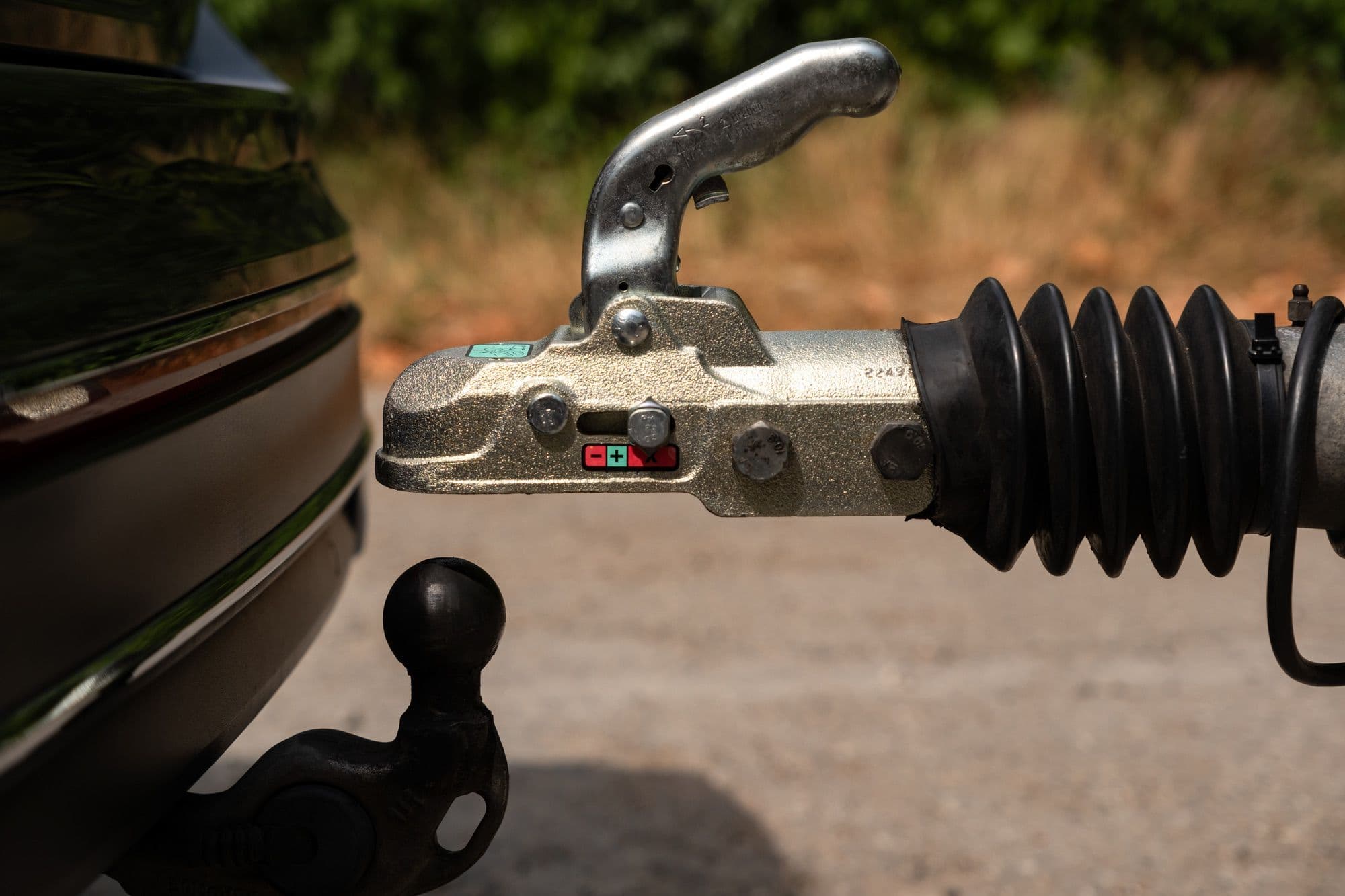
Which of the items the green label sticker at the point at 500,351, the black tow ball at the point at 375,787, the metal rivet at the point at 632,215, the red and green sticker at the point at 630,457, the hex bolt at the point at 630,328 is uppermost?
the metal rivet at the point at 632,215

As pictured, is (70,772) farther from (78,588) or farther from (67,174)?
(67,174)

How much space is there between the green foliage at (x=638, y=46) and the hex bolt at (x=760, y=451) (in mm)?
8600

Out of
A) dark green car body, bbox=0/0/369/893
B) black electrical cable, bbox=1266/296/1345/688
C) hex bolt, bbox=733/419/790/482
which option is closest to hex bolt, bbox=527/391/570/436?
hex bolt, bbox=733/419/790/482

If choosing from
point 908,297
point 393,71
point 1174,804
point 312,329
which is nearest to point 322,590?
point 312,329

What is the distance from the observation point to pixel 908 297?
24.0ft

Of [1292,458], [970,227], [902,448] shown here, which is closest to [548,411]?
[902,448]

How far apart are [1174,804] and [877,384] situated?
1.66m

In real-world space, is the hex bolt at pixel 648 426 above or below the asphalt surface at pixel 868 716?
above

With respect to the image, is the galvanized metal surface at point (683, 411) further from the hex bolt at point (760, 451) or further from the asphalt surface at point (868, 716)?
the asphalt surface at point (868, 716)

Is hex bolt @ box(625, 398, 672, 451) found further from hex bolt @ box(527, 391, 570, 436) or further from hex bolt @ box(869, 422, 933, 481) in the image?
hex bolt @ box(869, 422, 933, 481)

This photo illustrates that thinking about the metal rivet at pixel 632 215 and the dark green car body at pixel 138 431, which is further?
the metal rivet at pixel 632 215

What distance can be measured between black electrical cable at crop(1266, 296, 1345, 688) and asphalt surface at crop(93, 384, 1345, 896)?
1.12 m

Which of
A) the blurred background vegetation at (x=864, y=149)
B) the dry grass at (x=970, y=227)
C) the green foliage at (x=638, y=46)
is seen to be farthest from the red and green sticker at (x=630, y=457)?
the green foliage at (x=638, y=46)

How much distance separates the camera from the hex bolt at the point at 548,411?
1427 mm
